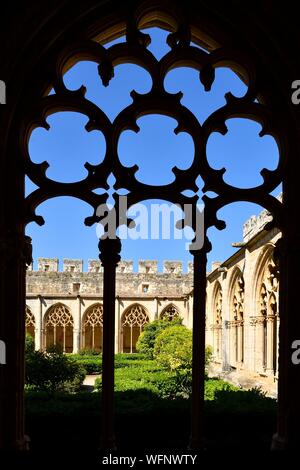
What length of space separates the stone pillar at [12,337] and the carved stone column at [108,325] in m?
0.48

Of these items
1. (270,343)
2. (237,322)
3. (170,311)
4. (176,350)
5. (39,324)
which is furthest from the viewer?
(170,311)

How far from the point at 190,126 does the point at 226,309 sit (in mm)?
12912

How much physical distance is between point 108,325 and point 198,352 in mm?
555

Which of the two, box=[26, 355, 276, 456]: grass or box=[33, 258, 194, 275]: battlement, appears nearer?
box=[26, 355, 276, 456]: grass

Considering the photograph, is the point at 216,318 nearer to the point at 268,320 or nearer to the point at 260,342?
the point at 260,342

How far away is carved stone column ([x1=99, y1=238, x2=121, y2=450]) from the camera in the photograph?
2.64m

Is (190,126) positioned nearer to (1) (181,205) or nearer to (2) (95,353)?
Answer: (1) (181,205)

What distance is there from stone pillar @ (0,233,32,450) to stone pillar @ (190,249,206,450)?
1.01 m

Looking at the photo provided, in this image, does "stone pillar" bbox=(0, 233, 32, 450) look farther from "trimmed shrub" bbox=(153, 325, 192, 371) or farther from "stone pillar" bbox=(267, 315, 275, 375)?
"trimmed shrub" bbox=(153, 325, 192, 371)

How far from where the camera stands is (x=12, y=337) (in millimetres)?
2662

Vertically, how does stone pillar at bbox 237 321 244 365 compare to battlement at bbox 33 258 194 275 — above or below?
below

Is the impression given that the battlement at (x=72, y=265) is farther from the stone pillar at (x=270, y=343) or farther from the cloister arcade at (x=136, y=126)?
the cloister arcade at (x=136, y=126)

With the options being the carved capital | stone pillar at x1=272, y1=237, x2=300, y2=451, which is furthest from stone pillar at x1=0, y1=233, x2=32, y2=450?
stone pillar at x1=272, y1=237, x2=300, y2=451

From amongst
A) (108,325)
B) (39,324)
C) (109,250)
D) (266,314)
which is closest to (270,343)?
(266,314)
